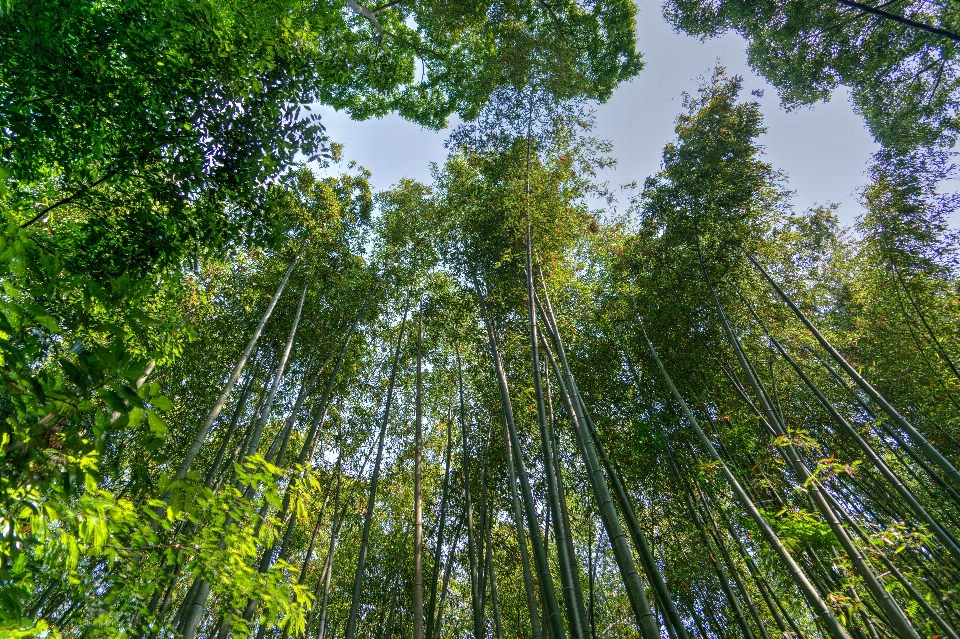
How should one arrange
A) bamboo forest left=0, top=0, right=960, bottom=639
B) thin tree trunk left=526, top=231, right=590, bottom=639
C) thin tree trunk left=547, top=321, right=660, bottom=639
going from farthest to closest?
1. bamboo forest left=0, top=0, right=960, bottom=639
2. thin tree trunk left=526, top=231, right=590, bottom=639
3. thin tree trunk left=547, top=321, right=660, bottom=639

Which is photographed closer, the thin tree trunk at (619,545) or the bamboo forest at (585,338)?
the thin tree trunk at (619,545)

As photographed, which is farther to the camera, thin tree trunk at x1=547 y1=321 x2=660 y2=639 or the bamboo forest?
the bamboo forest

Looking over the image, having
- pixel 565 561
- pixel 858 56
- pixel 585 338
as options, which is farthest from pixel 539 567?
pixel 858 56

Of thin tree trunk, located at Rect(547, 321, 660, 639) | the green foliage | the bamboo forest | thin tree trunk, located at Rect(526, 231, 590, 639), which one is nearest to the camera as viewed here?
thin tree trunk, located at Rect(547, 321, 660, 639)

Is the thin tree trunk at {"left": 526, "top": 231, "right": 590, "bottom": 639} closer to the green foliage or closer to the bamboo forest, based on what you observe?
the bamboo forest

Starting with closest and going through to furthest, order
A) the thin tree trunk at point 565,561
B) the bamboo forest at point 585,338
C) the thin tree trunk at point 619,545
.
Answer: the thin tree trunk at point 619,545 < the thin tree trunk at point 565,561 < the bamboo forest at point 585,338

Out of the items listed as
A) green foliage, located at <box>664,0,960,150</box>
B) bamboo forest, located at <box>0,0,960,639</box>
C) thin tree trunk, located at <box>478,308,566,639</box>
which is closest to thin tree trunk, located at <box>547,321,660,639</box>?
bamboo forest, located at <box>0,0,960,639</box>

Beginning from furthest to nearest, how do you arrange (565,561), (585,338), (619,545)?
(585,338) < (565,561) < (619,545)

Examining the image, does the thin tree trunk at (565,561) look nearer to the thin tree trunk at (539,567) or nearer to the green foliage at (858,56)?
the thin tree trunk at (539,567)

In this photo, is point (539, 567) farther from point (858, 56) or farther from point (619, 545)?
point (858, 56)

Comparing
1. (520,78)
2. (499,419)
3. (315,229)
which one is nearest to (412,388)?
(499,419)

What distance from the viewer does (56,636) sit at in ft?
4.96

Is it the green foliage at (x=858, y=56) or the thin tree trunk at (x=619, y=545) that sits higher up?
the green foliage at (x=858, y=56)

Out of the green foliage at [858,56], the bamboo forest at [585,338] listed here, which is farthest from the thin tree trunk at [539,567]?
the green foliage at [858,56]
